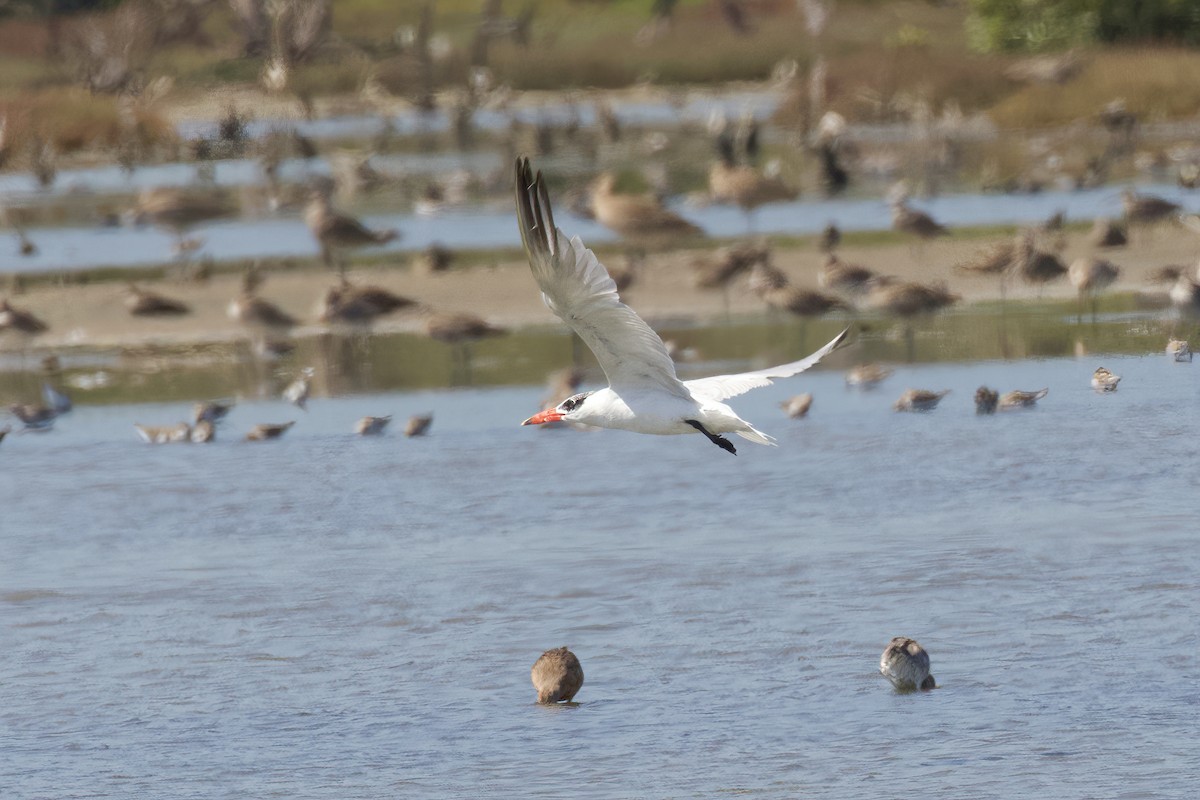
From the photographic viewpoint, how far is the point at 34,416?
16.4m

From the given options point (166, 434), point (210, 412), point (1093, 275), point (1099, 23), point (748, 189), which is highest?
point (1099, 23)

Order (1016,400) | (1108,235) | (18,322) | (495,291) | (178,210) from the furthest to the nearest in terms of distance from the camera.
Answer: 1. (178,210)
2. (1108,235)
3. (495,291)
4. (18,322)
5. (1016,400)

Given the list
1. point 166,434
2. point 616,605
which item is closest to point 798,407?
point 166,434

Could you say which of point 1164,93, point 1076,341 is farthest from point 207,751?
point 1164,93

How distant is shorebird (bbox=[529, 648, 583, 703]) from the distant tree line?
36.2 m

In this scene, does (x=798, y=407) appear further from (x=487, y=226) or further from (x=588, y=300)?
(x=487, y=226)

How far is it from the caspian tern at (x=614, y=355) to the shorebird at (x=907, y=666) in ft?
3.30

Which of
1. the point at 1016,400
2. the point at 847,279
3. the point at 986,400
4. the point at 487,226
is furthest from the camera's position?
the point at 487,226

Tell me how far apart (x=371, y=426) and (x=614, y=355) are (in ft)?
19.7

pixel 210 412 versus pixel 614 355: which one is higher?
pixel 614 355

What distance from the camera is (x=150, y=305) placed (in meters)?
21.4

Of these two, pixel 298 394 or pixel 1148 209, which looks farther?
pixel 1148 209

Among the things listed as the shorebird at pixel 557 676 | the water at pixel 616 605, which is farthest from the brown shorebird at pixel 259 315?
the shorebird at pixel 557 676

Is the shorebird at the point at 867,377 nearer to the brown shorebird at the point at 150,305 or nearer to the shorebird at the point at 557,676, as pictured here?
the shorebird at the point at 557,676
